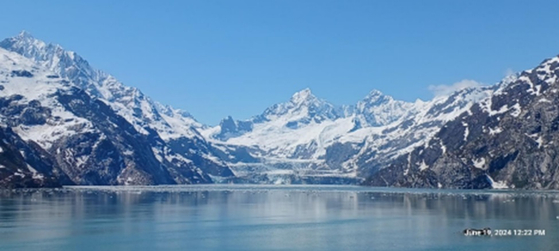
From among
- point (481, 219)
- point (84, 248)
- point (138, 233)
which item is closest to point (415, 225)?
point (481, 219)

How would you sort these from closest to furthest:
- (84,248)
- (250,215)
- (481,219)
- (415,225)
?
(84,248) < (415,225) < (481,219) < (250,215)

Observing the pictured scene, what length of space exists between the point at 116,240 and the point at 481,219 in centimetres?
9043

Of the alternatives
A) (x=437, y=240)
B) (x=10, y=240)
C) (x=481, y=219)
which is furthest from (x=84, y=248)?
(x=481, y=219)

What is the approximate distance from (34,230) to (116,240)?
26.1 meters

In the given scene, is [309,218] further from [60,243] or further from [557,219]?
[60,243]

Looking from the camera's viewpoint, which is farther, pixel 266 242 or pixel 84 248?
pixel 266 242

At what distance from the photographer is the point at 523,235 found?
13250 centimetres

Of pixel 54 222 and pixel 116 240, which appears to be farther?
pixel 54 222

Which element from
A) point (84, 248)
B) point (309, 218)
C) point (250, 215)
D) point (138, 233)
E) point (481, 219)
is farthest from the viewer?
point (250, 215)

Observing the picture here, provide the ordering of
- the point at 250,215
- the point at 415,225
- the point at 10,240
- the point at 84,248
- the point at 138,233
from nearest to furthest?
the point at 84,248, the point at 10,240, the point at 138,233, the point at 415,225, the point at 250,215

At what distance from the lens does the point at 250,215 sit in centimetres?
19975

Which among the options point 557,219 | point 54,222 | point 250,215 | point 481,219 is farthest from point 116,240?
point 557,219

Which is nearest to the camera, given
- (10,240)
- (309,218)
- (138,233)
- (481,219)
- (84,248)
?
(84,248)

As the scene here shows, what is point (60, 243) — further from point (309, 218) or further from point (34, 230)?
point (309, 218)
